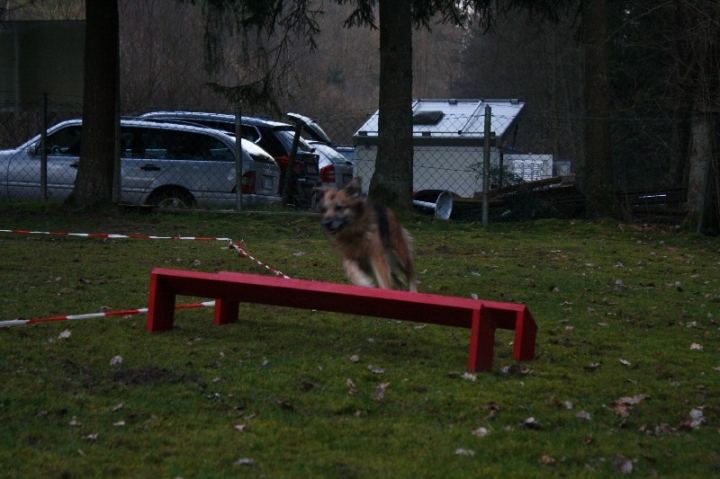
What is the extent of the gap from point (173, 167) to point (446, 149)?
581 cm

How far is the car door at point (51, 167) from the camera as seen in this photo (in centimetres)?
1738

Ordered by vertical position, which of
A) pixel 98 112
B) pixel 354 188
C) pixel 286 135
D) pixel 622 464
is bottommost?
pixel 622 464

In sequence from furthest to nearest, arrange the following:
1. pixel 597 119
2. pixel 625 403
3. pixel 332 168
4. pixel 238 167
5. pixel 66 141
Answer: pixel 332 168 < pixel 66 141 < pixel 597 119 < pixel 238 167 < pixel 625 403

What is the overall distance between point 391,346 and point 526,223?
33.1ft

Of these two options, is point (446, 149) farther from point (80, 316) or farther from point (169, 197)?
point (80, 316)

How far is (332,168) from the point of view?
1934 cm

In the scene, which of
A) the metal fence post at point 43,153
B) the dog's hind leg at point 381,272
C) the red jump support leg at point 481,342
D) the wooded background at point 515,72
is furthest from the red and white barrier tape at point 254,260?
the metal fence post at point 43,153

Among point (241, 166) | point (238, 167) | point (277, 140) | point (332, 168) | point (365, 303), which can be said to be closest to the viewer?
point (365, 303)

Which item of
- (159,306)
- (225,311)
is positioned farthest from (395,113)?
(159,306)

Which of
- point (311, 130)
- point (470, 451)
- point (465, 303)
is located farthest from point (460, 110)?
point (470, 451)

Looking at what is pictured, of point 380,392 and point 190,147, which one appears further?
point 190,147

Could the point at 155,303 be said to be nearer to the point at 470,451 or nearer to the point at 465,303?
the point at 465,303

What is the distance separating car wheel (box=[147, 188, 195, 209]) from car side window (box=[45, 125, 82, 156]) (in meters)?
1.78

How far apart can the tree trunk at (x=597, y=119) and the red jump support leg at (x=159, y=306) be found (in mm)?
11045
